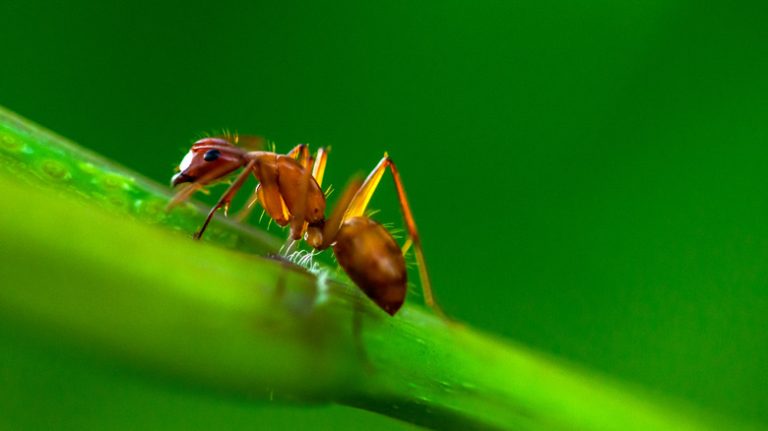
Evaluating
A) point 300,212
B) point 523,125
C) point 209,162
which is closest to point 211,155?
point 209,162

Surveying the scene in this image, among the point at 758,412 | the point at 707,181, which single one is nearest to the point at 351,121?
the point at 707,181

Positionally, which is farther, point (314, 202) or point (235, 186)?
point (314, 202)

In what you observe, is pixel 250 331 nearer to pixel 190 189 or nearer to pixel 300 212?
pixel 190 189

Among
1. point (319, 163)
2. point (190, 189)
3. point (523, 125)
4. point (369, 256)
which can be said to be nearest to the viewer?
point (190, 189)

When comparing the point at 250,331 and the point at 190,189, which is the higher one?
the point at 190,189

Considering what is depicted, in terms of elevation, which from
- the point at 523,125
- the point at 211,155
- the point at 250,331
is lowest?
the point at 250,331

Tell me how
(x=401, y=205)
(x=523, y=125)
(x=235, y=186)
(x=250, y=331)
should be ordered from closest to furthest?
(x=250, y=331), (x=235, y=186), (x=401, y=205), (x=523, y=125)

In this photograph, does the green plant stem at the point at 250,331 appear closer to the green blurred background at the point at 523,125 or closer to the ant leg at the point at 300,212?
the ant leg at the point at 300,212
